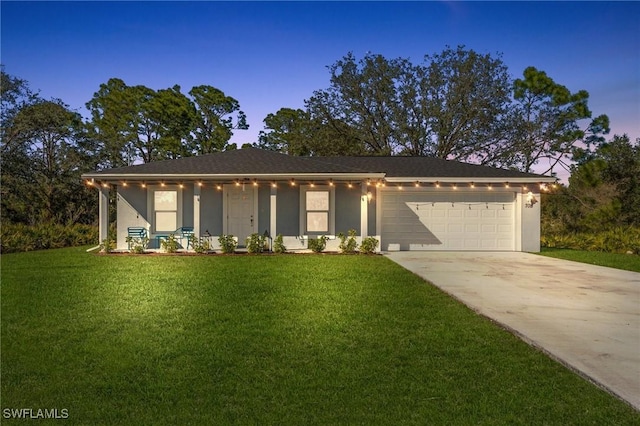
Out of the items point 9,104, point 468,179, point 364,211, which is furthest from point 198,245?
point 9,104

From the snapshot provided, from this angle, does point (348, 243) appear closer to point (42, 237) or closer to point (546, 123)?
point (42, 237)

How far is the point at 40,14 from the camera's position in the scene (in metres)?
13.5

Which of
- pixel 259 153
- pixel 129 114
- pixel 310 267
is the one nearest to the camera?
pixel 310 267

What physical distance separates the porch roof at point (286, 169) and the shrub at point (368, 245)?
208 cm

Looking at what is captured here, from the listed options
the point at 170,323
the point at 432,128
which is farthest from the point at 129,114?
the point at 170,323

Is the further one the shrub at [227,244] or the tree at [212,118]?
the tree at [212,118]

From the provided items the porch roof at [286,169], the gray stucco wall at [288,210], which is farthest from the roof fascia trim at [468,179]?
the gray stucco wall at [288,210]

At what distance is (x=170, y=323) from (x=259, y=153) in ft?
37.2

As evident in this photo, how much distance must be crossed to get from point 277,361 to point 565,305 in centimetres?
476

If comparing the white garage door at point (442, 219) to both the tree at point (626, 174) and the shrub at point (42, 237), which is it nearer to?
the shrub at point (42, 237)

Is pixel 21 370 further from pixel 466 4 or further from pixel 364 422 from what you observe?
pixel 466 4

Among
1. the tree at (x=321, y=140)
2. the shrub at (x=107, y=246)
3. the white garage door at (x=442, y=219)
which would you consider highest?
the tree at (x=321, y=140)

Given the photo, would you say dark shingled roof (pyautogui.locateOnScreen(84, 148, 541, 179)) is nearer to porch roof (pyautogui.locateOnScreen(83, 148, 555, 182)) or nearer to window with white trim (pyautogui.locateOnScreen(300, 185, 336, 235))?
porch roof (pyautogui.locateOnScreen(83, 148, 555, 182))

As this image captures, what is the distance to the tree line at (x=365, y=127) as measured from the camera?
21.6m
